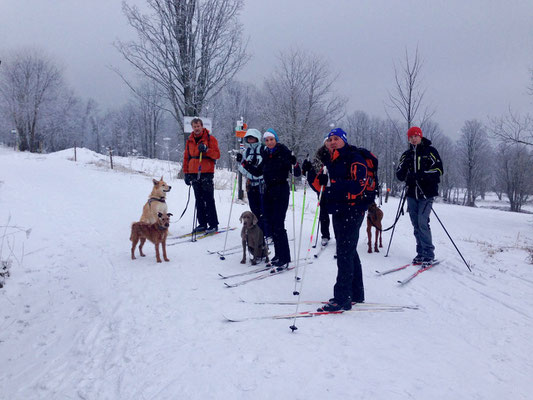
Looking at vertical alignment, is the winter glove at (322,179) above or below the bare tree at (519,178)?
below

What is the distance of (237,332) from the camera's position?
3.31m

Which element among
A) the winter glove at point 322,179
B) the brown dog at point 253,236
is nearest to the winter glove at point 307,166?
the winter glove at point 322,179

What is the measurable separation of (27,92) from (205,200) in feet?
142

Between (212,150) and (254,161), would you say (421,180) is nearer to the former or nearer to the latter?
(254,161)

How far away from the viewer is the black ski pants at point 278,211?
5215mm

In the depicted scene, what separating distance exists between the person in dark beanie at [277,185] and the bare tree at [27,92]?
4272 centimetres

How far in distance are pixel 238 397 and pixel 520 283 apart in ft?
16.8

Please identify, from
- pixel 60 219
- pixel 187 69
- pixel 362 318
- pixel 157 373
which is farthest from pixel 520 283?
pixel 187 69

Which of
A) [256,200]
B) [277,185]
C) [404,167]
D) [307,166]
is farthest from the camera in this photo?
[256,200]

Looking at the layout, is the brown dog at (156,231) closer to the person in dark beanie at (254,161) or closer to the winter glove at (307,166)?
the person in dark beanie at (254,161)

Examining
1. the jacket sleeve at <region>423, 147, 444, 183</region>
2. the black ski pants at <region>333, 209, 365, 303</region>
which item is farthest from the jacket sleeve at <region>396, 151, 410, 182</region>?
the black ski pants at <region>333, 209, 365, 303</region>

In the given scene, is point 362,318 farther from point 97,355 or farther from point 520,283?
point 520,283

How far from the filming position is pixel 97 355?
3002 millimetres

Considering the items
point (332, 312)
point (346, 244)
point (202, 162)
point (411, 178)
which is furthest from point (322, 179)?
point (202, 162)
